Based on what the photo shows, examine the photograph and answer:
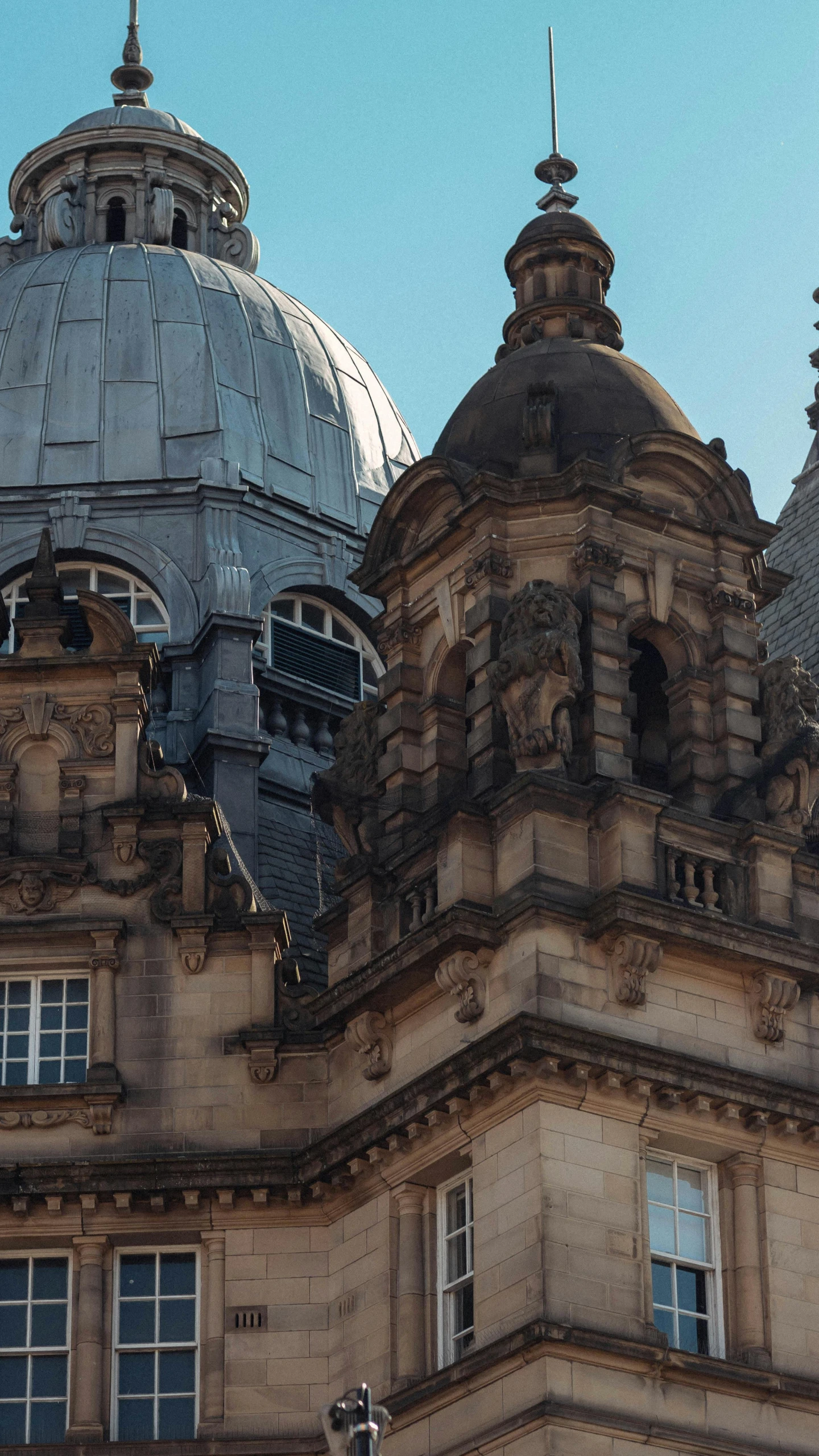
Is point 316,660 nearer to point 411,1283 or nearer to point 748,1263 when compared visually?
point 411,1283

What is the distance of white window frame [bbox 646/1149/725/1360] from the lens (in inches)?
1180

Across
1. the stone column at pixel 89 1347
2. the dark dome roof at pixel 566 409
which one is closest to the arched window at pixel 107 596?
the dark dome roof at pixel 566 409

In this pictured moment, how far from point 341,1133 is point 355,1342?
2.01 m

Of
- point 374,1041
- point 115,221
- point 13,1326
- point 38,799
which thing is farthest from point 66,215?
point 13,1326

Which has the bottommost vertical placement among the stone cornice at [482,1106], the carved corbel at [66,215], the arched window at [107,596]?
Result: the stone cornice at [482,1106]

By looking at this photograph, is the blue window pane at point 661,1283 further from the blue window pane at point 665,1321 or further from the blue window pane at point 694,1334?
the blue window pane at point 694,1334

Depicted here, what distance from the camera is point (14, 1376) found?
3136 cm

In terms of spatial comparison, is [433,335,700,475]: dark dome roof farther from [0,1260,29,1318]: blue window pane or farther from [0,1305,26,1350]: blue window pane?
[0,1305,26,1350]: blue window pane

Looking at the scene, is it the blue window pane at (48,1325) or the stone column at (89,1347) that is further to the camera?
the blue window pane at (48,1325)

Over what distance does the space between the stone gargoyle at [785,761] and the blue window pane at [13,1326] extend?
27.8 ft

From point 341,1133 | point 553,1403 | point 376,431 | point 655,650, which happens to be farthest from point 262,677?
point 553,1403

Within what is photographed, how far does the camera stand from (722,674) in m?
33.8

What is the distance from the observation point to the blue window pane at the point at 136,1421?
31109 mm

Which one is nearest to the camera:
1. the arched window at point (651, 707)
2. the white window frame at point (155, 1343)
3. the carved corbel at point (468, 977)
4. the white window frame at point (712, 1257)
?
the white window frame at point (712, 1257)
